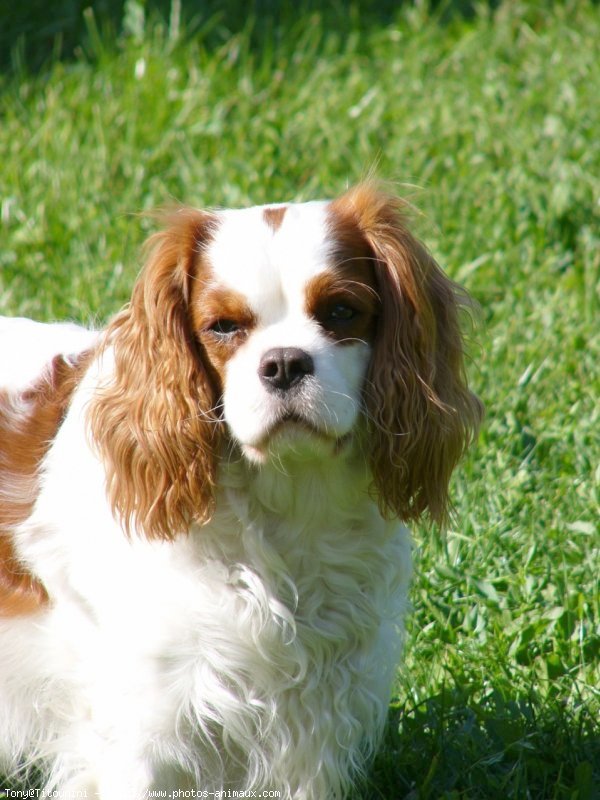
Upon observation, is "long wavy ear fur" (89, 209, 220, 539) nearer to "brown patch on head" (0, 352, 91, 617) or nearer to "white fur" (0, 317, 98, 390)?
"brown patch on head" (0, 352, 91, 617)

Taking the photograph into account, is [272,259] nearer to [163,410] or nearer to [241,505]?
[163,410]

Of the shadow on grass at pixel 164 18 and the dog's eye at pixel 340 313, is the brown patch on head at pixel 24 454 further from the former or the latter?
the shadow on grass at pixel 164 18

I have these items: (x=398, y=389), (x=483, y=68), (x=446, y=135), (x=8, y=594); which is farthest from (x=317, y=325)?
(x=483, y=68)

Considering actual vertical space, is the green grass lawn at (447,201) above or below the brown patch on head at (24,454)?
below

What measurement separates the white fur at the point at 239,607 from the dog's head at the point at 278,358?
0.01 metres

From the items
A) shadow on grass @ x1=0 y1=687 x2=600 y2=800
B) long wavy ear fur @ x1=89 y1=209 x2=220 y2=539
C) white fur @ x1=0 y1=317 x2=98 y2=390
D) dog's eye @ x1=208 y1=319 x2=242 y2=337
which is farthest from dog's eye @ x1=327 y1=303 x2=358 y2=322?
shadow on grass @ x1=0 y1=687 x2=600 y2=800

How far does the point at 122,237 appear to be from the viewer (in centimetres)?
600

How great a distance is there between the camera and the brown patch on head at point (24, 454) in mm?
3346

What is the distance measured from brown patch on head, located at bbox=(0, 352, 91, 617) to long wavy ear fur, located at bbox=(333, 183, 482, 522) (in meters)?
0.88

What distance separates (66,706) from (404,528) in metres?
1.02

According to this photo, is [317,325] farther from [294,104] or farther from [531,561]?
[294,104]

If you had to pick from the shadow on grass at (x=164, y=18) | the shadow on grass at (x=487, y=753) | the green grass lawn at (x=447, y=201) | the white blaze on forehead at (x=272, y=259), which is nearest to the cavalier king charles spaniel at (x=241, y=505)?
the white blaze on forehead at (x=272, y=259)

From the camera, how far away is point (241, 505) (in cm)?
311

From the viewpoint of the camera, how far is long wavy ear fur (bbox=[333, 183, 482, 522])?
3035mm
